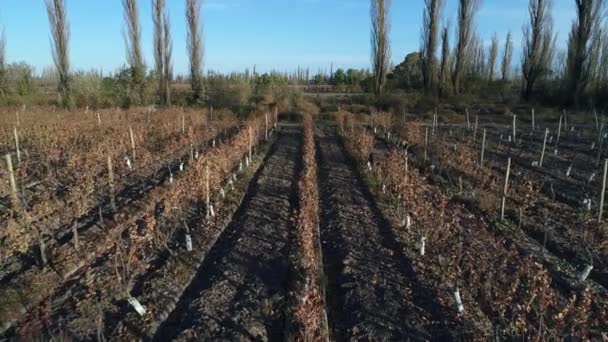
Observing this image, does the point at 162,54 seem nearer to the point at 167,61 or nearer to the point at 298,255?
the point at 167,61

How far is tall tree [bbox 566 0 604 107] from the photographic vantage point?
2309cm

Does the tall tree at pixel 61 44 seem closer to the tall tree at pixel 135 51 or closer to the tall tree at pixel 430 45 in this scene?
the tall tree at pixel 135 51

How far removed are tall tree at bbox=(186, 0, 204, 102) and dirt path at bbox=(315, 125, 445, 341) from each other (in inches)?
830

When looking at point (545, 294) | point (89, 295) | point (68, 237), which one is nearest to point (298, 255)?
point (89, 295)

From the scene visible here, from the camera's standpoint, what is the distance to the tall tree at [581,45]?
23094 millimetres

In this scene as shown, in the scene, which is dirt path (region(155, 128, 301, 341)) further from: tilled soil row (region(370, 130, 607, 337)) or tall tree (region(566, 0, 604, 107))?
tall tree (region(566, 0, 604, 107))

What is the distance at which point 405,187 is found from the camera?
23.4 feet

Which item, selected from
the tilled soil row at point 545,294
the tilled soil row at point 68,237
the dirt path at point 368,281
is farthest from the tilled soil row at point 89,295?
the tilled soil row at point 545,294

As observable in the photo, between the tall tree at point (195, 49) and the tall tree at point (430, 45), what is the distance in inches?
502

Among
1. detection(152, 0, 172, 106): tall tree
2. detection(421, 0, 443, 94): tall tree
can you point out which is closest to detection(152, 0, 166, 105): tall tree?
detection(152, 0, 172, 106): tall tree

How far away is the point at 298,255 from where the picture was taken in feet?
19.2

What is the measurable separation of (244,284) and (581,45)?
23759 millimetres

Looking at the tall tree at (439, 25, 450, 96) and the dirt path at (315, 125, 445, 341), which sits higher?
the tall tree at (439, 25, 450, 96)

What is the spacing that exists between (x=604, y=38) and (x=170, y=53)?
80.5ft
